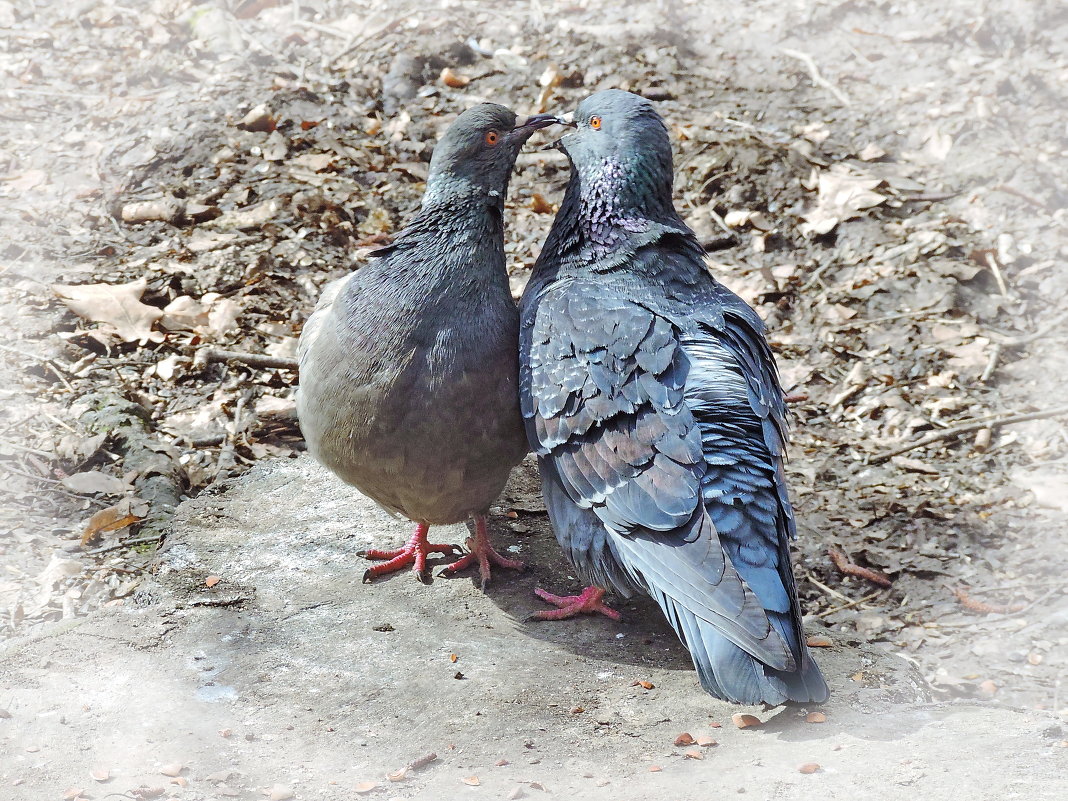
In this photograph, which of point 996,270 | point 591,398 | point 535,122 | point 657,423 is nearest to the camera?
point 657,423

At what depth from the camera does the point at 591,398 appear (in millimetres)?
4031

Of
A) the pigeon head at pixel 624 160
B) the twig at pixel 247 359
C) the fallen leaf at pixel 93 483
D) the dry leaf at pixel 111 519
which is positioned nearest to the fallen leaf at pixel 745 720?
the pigeon head at pixel 624 160

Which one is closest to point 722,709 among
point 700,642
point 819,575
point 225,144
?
point 700,642

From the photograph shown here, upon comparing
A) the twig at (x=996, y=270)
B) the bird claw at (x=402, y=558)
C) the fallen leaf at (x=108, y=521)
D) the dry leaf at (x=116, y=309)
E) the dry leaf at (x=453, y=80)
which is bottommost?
the bird claw at (x=402, y=558)

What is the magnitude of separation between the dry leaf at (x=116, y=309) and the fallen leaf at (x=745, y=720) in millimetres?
4098

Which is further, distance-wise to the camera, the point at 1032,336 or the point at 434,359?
the point at 1032,336

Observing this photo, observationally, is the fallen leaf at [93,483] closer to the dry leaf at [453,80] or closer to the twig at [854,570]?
the twig at [854,570]

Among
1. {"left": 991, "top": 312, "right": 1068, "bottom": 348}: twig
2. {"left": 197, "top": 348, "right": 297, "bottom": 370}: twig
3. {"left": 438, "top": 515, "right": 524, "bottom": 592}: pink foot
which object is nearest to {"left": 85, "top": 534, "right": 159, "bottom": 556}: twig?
{"left": 438, "top": 515, "right": 524, "bottom": 592}: pink foot

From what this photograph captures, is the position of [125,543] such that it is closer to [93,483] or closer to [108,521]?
[108,521]

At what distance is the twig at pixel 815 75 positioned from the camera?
8222 mm

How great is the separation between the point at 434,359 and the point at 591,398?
0.66 meters

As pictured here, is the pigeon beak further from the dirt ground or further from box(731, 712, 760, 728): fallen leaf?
box(731, 712, 760, 728): fallen leaf

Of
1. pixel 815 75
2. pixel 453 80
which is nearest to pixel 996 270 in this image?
pixel 815 75

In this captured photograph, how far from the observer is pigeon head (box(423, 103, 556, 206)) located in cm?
439
